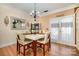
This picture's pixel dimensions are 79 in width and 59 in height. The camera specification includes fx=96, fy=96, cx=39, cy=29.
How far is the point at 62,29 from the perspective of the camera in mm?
2605

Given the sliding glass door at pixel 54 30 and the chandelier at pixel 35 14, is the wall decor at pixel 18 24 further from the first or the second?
the sliding glass door at pixel 54 30

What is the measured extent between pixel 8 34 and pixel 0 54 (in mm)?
542

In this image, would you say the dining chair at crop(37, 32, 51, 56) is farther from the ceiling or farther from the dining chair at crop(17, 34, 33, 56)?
the ceiling

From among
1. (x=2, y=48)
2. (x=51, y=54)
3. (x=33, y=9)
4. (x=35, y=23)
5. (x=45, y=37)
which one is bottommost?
(x=51, y=54)

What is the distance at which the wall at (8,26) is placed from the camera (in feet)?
7.95

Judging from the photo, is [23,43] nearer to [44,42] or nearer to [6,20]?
[44,42]

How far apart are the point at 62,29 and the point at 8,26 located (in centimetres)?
143

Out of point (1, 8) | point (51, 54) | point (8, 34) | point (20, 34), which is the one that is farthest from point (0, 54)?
point (51, 54)

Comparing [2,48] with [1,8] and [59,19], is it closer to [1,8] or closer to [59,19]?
[1,8]

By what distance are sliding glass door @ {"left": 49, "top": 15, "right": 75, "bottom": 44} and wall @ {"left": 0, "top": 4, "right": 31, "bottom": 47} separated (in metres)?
0.73

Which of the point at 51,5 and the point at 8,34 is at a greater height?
the point at 51,5

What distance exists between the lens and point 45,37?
275cm

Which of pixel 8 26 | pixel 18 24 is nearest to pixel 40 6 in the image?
pixel 18 24

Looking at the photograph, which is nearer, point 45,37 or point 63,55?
point 63,55
